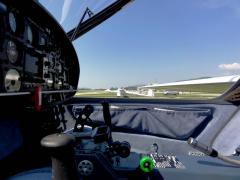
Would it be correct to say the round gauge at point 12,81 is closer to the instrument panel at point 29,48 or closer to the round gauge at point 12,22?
the instrument panel at point 29,48

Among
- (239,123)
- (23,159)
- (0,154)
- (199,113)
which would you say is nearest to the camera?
(0,154)

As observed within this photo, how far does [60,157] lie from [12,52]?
622mm

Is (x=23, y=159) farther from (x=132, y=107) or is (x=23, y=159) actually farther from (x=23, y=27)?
(x=132, y=107)

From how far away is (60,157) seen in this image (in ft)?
2.31

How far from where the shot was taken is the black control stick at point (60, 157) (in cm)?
70

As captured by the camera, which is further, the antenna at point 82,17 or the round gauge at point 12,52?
the antenna at point 82,17

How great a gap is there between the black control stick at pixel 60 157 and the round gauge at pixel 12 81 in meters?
0.44

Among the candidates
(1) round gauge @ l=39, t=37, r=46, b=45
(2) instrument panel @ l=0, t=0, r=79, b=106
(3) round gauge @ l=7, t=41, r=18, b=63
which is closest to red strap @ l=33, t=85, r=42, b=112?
(2) instrument panel @ l=0, t=0, r=79, b=106

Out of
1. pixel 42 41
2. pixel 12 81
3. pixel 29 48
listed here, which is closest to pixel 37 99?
pixel 12 81

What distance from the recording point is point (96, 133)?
1.20 m

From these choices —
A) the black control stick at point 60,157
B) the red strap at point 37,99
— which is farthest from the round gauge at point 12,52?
the black control stick at point 60,157

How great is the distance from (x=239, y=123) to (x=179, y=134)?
2.43 feet

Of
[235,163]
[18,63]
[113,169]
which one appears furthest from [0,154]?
[235,163]

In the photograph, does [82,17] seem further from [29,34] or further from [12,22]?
[12,22]
